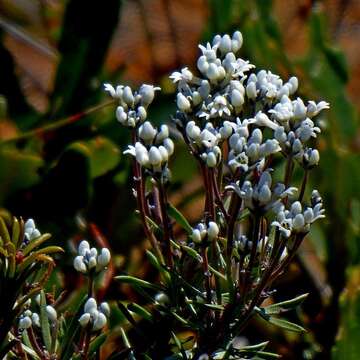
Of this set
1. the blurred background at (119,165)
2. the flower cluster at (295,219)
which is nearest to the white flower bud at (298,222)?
the flower cluster at (295,219)

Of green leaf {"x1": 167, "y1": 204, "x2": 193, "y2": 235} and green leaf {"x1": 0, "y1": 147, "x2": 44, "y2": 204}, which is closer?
green leaf {"x1": 167, "y1": 204, "x2": 193, "y2": 235}

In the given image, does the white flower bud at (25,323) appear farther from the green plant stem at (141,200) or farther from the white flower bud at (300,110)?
the white flower bud at (300,110)

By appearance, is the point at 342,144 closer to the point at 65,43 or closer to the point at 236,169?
the point at 65,43

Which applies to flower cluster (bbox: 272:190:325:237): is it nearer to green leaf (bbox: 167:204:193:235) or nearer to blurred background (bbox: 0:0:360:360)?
green leaf (bbox: 167:204:193:235)

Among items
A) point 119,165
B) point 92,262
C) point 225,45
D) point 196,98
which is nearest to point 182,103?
point 196,98

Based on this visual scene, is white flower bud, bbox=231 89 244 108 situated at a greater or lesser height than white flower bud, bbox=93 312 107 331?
greater

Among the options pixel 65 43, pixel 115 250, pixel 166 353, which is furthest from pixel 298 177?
pixel 166 353

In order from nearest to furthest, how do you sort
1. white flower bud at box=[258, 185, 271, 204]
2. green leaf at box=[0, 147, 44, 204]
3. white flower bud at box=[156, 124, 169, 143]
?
white flower bud at box=[258, 185, 271, 204] → white flower bud at box=[156, 124, 169, 143] → green leaf at box=[0, 147, 44, 204]

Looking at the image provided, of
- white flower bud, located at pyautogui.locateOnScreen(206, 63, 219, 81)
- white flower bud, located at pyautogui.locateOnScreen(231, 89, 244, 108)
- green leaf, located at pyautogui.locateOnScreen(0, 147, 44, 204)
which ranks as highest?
white flower bud, located at pyautogui.locateOnScreen(206, 63, 219, 81)

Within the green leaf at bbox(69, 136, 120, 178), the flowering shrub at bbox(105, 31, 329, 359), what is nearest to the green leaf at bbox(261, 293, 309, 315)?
the flowering shrub at bbox(105, 31, 329, 359)

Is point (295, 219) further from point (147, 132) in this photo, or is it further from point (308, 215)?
point (147, 132)
